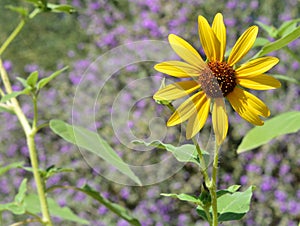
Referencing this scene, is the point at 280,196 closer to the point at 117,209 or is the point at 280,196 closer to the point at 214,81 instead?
the point at 117,209

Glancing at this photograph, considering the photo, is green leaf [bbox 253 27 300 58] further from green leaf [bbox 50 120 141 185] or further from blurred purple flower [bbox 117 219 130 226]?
blurred purple flower [bbox 117 219 130 226]

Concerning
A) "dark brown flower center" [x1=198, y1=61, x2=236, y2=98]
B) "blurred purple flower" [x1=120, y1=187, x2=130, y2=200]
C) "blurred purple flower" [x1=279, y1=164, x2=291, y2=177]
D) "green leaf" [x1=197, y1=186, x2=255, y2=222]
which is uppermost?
"blurred purple flower" [x1=120, y1=187, x2=130, y2=200]

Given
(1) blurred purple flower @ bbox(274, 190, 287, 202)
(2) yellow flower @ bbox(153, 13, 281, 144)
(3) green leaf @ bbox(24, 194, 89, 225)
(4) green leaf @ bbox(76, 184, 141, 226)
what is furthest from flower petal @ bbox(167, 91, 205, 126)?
(1) blurred purple flower @ bbox(274, 190, 287, 202)

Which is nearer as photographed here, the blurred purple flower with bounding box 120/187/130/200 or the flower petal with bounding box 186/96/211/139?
the flower petal with bounding box 186/96/211/139

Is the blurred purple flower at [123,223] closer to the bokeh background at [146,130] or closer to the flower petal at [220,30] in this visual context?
the bokeh background at [146,130]

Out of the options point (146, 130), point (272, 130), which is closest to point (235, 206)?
point (272, 130)

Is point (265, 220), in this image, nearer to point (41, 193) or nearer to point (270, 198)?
point (270, 198)

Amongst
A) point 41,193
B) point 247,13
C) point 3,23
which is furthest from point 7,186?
point 41,193
